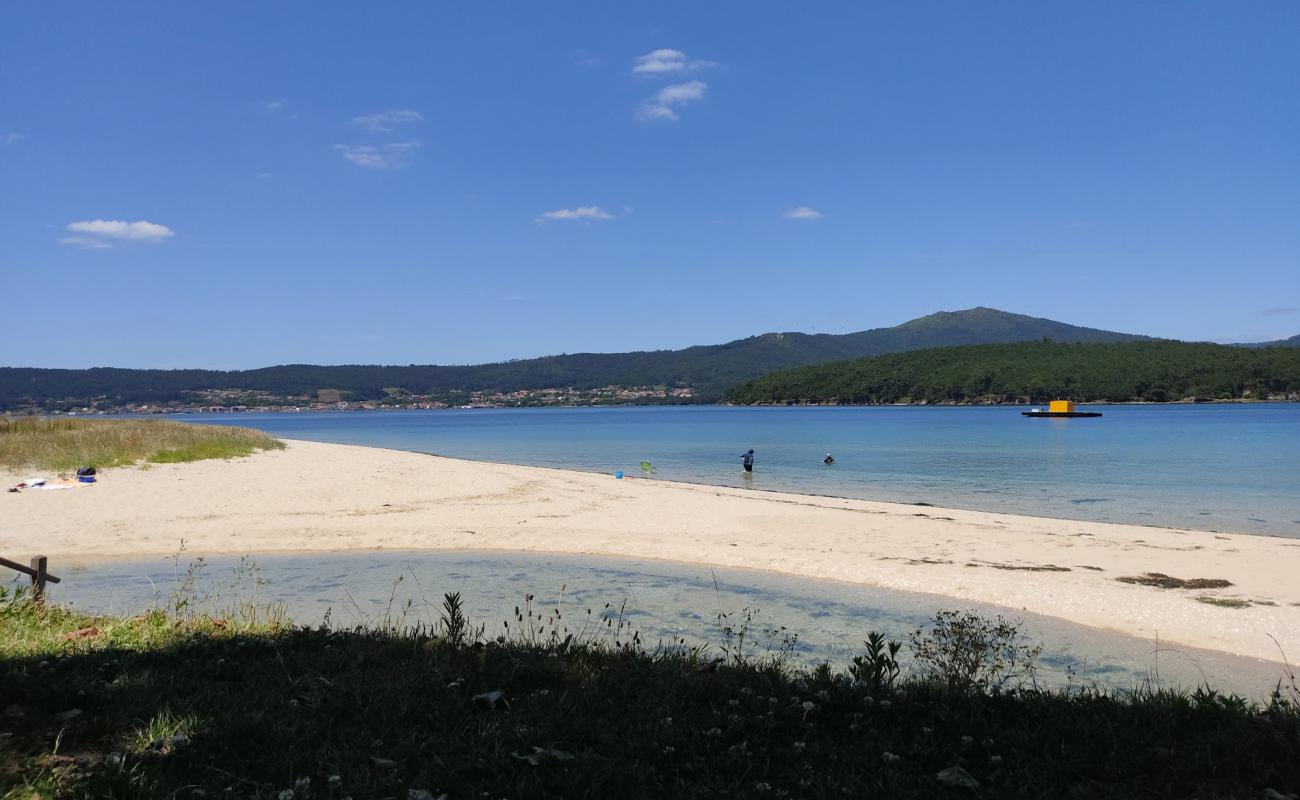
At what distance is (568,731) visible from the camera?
4.50 metres

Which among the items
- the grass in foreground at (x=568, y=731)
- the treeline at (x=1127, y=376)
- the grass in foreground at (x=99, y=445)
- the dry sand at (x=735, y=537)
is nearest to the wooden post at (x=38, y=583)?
the grass in foreground at (x=568, y=731)

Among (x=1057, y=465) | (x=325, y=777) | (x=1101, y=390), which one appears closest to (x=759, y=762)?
(x=325, y=777)

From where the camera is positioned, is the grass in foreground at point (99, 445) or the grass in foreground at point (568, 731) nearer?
the grass in foreground at point (568, 731)

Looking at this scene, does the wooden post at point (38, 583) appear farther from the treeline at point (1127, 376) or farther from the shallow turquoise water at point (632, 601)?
the treeline at point (1127, 376)

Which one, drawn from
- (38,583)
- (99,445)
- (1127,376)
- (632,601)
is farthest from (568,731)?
(1127,376)

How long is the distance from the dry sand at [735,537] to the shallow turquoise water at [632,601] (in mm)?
898

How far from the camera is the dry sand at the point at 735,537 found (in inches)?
490

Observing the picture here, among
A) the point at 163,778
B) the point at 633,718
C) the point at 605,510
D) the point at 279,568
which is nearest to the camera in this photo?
the point at 163,778

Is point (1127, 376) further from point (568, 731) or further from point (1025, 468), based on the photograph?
point (568, 731)

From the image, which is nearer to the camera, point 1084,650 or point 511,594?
point 1084,650

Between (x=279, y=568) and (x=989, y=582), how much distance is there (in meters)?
12.8

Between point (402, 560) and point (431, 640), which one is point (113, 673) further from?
point (402, 560)

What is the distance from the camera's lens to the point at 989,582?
44.8 feet

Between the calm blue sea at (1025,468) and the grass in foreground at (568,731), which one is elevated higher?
the grass in foreground at (568,731)
